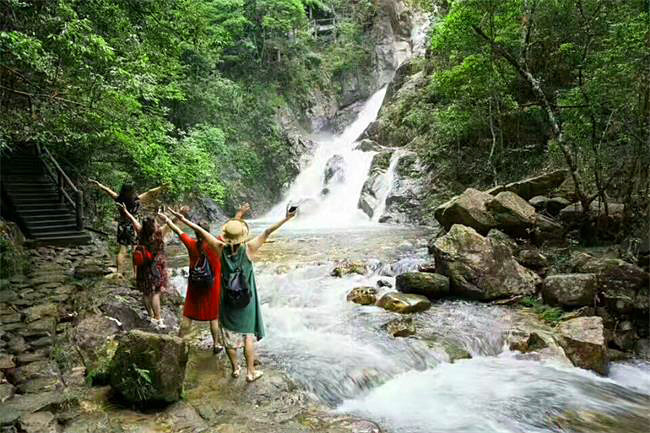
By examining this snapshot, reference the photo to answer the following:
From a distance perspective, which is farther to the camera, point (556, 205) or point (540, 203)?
point (540, 203)

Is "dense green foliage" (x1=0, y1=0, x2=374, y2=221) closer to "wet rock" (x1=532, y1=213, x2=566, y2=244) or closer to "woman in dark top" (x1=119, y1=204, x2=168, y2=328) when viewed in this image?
"woman in dark top" (x1=119, y1=204, x2=168, y2=328)

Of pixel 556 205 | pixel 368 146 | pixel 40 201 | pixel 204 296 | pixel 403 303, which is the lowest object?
pixel 403 303

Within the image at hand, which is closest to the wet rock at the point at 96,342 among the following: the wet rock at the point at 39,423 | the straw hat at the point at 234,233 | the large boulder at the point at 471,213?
the wet rock at the point at 39,423

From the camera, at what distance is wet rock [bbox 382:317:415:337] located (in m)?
6.02

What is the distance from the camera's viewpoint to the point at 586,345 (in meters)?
5.52

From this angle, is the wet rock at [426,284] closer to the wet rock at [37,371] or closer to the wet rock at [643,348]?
the wet rock at [643,348]

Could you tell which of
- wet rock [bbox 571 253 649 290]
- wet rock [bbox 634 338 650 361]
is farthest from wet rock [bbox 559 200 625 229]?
wet rock [bbox 634 338 650 361]

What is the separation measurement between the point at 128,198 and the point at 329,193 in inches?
599

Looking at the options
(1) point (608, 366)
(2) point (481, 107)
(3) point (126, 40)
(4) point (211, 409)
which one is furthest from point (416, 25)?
(4) point (211, 409)

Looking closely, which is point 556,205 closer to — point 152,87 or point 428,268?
point 428,268

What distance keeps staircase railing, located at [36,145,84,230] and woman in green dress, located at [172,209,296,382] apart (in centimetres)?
742

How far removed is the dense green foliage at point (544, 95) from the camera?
8.02 metres

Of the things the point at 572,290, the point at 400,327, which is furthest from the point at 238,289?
the point at 572,290

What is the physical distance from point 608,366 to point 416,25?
111 ft
